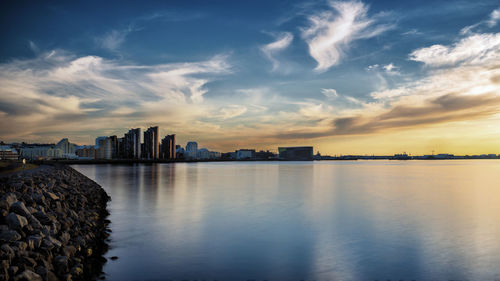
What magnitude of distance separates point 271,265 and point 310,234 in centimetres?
538

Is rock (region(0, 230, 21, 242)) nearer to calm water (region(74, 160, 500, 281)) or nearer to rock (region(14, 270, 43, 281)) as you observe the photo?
rock (region(14, 270, 43, 281))

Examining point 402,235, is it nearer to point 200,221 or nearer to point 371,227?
point 371,227

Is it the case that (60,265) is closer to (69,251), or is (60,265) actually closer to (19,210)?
(69,251)

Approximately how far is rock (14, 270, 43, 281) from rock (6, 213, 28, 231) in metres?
3.28

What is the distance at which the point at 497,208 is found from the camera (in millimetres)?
25688

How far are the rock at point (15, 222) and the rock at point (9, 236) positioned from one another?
0.90m

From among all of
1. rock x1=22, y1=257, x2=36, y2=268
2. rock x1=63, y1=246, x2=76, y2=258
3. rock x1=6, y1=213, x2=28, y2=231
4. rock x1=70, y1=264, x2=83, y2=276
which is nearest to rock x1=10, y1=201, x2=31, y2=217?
rock x1=6, y1=213, x2=28, y2=231

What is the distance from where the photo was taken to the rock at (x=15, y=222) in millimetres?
10055

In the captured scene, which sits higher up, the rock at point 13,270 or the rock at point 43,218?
the rock at point 43,218

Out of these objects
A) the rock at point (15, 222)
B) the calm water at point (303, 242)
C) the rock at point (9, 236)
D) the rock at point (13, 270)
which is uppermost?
the rock at point (15, 222)

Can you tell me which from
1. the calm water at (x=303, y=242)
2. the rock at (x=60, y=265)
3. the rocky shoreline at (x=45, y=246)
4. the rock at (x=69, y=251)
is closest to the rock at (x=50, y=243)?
the rocky shoreline at (x=45, y=246)

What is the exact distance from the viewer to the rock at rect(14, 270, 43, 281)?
7.31 metres

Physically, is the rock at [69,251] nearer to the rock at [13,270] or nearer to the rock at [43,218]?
the rock at [13,270]

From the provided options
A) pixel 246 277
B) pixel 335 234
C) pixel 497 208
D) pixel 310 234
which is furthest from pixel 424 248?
pixel 497 208
